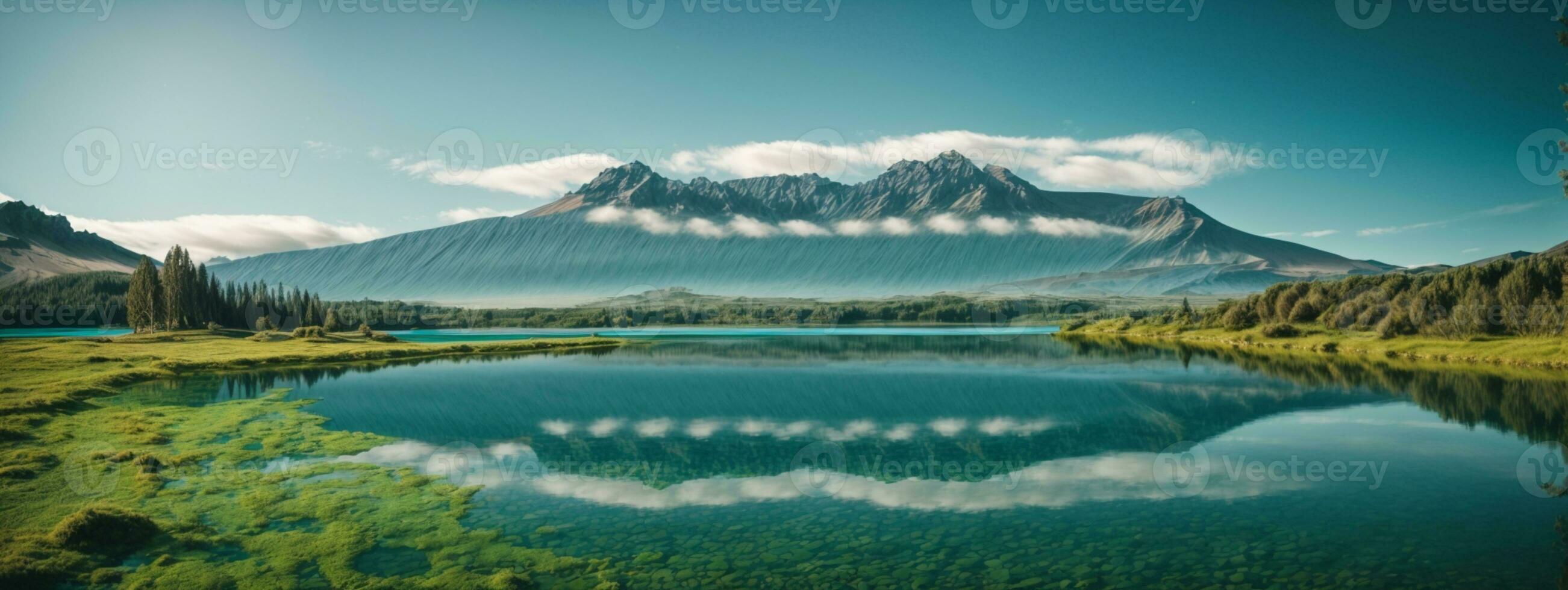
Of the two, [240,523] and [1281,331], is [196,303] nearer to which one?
[240,523]

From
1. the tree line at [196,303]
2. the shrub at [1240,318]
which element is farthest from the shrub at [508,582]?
the tree line at [196,303]

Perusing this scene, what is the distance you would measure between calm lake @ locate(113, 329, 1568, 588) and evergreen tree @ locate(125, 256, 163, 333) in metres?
58.9

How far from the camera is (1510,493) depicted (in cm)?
1722

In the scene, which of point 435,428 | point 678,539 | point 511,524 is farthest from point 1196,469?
point 435,428

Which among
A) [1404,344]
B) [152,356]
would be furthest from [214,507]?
[1404,344]

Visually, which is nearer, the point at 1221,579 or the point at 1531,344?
the point at 1221,579

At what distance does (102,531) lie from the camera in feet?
44.3

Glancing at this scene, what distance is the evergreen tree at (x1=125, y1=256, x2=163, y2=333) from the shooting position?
87.1 metres

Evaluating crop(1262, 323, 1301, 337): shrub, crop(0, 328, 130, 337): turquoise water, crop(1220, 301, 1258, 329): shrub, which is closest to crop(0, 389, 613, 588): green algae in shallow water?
A: crop(1262, 323, 1301, 337): shrub

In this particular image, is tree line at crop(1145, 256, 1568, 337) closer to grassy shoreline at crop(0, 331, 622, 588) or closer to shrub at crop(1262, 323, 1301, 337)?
shrub at crop(1262, 323, 1301, 337)

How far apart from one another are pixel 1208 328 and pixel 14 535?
337ft

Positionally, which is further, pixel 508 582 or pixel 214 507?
pixel 214 507

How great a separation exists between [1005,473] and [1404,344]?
54.3 meters

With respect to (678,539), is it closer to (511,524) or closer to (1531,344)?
(511,524)
